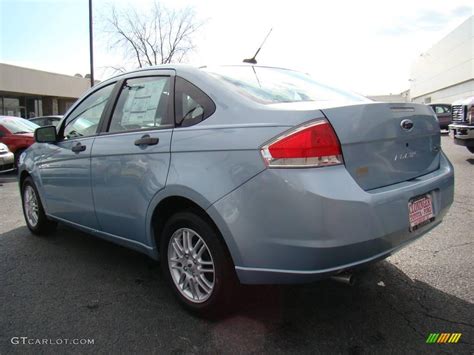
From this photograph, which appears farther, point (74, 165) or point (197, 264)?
point (74, 165)

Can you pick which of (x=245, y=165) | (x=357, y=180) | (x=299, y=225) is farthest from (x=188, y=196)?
(x=357, y=180)

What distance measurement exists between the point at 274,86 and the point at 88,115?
1941mm

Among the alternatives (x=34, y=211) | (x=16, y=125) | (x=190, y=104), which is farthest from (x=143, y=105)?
(x=16, y=125)

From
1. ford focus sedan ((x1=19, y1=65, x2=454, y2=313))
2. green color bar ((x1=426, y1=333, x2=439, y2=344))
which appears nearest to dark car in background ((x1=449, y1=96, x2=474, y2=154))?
ford focus sedan ((x1=19, y1=65, x2=454, y2=313))

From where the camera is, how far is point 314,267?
234cm

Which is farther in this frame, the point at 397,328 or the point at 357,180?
the point at 397,328

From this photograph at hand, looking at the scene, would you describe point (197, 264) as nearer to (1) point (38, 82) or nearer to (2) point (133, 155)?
(2) point (133, 155)

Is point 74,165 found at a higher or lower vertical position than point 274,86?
lower

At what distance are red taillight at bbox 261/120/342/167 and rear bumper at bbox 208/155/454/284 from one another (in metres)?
0.05

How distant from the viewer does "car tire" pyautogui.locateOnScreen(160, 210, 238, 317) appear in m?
2.65

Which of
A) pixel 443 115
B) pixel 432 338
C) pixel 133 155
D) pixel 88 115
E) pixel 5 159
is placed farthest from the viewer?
pixel 443 115

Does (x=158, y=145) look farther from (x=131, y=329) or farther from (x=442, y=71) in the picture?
(x=442, y=71)

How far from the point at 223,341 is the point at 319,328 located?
1.97ft

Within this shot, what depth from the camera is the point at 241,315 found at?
292 centimetres
